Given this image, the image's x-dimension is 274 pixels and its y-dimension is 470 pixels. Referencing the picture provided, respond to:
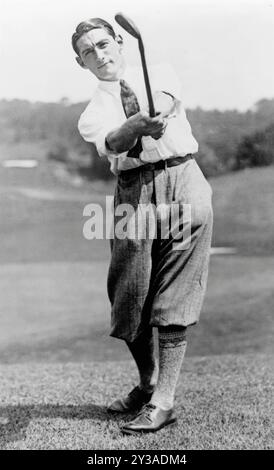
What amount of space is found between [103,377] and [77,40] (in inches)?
73.0

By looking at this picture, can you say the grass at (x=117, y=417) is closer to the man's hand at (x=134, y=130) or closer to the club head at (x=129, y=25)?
the man's hand at (x=134, y=130)

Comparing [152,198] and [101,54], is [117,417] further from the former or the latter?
[101,54]

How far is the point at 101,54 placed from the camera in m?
2.83

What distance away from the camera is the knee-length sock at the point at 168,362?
2.91 m

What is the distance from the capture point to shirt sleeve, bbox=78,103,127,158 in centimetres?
276

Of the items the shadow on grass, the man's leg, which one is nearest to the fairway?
the shadow on grass

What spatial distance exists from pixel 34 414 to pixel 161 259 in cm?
90

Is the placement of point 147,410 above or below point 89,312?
above

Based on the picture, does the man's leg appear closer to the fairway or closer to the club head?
the club head

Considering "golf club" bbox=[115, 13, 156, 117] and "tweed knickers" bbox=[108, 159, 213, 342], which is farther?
"tweed knickers" bbox=[108, 159, 213, 342]

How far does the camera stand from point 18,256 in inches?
402

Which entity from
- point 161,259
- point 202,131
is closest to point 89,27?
point 161,259

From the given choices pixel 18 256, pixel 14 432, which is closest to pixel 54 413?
pixel 14 432
